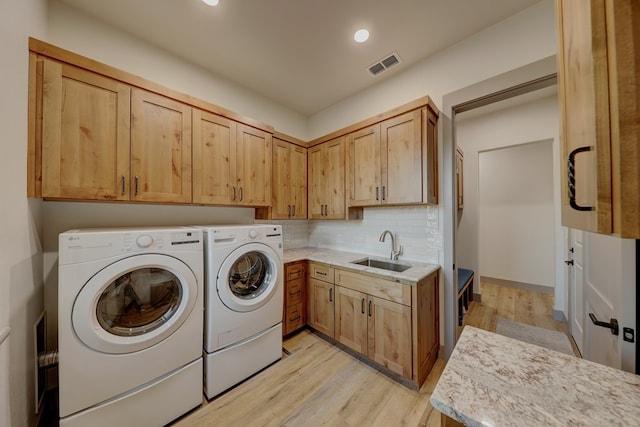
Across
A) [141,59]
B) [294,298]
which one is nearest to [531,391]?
[294,298]

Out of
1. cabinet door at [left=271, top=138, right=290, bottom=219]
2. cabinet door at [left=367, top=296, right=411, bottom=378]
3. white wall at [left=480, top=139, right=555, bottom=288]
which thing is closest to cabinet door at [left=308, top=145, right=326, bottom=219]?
cabinet door at [left=271, top=138, right=290, bottom=219]

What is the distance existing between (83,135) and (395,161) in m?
2.37

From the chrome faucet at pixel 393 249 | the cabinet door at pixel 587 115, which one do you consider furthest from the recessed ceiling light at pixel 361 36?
the chrome faucet at pixel 393 249

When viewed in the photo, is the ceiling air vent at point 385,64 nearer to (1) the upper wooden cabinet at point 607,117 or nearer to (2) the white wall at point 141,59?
(2) the white wall at point 141,59

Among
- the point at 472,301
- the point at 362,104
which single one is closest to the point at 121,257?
the point at 362,104

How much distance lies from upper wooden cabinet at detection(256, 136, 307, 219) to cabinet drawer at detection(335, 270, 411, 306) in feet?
3.33

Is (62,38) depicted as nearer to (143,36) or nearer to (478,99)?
(143,36)

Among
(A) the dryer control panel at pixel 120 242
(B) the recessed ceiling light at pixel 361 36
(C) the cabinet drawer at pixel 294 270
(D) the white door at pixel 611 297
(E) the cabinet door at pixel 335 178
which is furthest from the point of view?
(E) the cabinet door at pixel 335 178

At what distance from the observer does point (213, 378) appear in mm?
1630

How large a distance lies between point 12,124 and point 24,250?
2.24ft

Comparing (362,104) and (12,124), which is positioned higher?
(362,104)

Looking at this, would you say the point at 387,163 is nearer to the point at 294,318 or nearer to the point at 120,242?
the point at 294,318

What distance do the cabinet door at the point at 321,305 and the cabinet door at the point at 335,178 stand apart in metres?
0.81

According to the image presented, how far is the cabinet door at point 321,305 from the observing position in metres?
2.24
